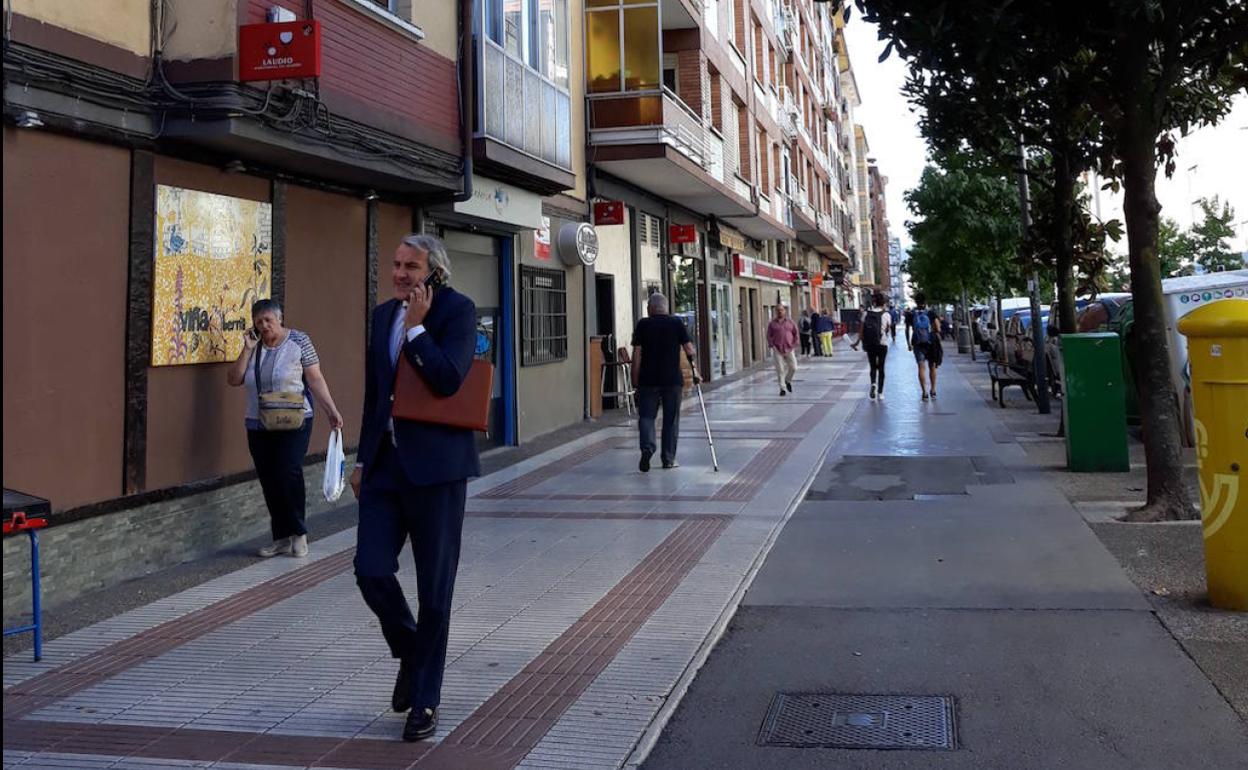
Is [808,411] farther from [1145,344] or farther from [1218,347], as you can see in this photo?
[1218,347]

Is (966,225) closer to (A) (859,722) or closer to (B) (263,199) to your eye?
(B) (263,199)

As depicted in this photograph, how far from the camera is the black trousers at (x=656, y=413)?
35.9 ft

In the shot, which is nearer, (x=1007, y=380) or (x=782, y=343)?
(x=1007, y=380)

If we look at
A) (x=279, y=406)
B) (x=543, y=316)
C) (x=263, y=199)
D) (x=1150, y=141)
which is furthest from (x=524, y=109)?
(x=1150, y=141)

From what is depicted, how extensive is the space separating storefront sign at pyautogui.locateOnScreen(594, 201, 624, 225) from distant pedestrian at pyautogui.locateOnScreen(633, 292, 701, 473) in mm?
5989

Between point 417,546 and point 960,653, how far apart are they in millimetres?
2638

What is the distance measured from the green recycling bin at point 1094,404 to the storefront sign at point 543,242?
7.21m

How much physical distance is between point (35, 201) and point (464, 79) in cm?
577

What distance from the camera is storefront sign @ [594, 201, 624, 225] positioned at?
16766 millimetres

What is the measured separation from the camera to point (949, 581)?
6.18m

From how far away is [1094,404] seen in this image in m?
9.81

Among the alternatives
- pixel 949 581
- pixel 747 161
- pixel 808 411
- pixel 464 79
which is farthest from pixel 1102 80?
pixel 747 161

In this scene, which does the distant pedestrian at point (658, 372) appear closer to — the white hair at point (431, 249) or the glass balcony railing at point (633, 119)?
the glass balcony railing at point (633, 119)

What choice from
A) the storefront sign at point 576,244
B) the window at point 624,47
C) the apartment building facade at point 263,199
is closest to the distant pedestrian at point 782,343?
the apartment building facade at point 263,199
